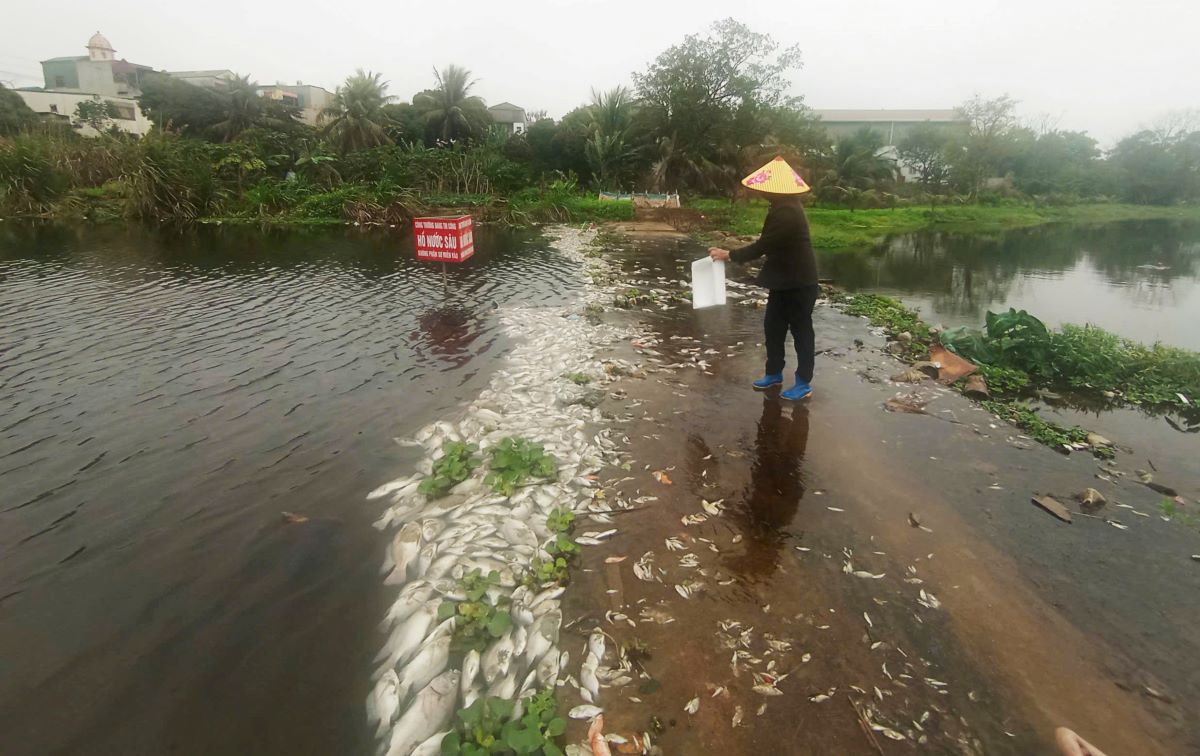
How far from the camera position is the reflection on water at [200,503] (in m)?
2.87

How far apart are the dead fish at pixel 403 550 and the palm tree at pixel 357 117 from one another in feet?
133

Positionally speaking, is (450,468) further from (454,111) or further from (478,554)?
(454,111)

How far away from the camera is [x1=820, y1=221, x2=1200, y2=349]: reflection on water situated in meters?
11.8

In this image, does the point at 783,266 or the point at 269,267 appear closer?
the point at 783,266

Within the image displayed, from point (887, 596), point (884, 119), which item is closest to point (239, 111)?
point (887, 596)

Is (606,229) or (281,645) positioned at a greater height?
(606,229)

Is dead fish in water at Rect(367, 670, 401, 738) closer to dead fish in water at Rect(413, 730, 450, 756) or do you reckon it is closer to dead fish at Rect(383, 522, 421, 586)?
dead fish in water at Rect(413, 730, 450, 756)

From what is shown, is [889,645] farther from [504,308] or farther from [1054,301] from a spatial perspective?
[1054,301]

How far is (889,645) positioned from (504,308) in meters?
8.99

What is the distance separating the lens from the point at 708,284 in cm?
710

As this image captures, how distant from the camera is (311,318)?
32.4 ft

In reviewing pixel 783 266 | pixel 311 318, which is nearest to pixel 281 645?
pixel 783 266

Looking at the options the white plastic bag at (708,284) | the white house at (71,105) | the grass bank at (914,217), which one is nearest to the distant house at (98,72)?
the white house at (71,105)

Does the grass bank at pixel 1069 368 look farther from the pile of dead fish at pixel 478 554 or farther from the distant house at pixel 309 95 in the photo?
the distant house at pixel 309 95
